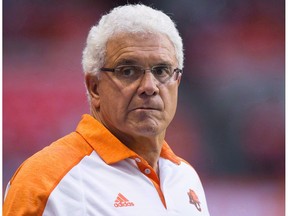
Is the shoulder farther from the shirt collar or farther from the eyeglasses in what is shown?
the eyeglasses

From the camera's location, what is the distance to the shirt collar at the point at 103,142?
5.33 feet

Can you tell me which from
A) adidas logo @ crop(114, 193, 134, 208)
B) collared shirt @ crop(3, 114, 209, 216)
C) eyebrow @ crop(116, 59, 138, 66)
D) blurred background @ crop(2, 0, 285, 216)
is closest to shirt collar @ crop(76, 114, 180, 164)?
collared shirt @ crop(3, 114, 209, 216)

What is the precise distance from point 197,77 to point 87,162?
2.30m

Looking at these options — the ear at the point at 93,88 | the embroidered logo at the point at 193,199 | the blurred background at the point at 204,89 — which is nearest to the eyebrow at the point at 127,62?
the ear at the point at 93,88

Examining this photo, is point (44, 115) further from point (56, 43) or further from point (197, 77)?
point (197, 77)

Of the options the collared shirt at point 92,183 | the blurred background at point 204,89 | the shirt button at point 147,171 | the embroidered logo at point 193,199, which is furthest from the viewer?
the blurred background at point 204,89

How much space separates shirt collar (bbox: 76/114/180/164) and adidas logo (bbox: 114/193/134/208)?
12 cm

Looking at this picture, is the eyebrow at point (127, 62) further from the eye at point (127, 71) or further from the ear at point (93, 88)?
the ear at point (93, 88)

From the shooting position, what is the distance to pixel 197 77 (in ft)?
12.4

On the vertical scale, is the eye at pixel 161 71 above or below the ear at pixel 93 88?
above

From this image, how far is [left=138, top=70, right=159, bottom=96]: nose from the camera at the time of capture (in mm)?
1590

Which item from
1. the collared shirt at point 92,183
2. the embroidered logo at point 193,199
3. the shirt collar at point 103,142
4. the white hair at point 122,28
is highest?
the white hair at point 122,28

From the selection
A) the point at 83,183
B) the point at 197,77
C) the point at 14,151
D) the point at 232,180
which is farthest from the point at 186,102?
the point at 83,183

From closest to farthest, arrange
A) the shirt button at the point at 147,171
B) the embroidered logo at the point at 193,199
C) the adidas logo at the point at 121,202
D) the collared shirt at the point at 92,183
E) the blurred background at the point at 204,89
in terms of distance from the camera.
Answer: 1. the collared shirt at the point at 92,183
2. the adidas logo at the point at 121,202
3. the shirt button at the point at 147,171
4. the embroidered logo at the point at 193,199
5. the blurred background at the point at 204,89
